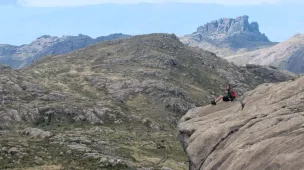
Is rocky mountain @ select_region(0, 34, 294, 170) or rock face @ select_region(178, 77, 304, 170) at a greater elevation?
rock face @ select_region(178, 77, 304, 170)

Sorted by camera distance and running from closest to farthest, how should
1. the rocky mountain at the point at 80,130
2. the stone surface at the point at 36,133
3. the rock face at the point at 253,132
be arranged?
the rock face at the point at 253,132 < the rocky mountain at the point at 80,130 < the stone surface at the point at 36,133

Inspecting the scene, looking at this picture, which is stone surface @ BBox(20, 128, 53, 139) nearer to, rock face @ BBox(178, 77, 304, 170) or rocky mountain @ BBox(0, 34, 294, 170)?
rocky mountain @ BBox(0, 34, 294, 170)

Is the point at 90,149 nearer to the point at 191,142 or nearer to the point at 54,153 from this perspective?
the point at 54,153

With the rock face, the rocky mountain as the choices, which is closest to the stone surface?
the rocky mountain

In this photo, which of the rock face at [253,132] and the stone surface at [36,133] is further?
the stone surface at [36,133]

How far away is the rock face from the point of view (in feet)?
110

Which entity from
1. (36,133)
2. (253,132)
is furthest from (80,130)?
(253,132)

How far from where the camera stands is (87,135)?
139000 millimetres

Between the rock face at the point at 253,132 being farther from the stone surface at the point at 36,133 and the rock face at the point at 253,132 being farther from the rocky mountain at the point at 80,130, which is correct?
the stone surface at the point at 36,133

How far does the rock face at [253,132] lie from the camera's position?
33.5m

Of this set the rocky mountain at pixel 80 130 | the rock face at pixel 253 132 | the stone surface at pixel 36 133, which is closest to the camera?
the rock face at pixel 253 132

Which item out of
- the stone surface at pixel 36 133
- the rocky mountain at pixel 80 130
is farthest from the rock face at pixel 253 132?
the stone surface at pixel 36 133

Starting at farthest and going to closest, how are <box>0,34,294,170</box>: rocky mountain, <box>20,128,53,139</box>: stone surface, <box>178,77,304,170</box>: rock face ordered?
<box>20,128,53,139</box>: stone surface → <box>0,34,294,170</box>: rocky mountain → <box>178,77,304,170</box>: rock face

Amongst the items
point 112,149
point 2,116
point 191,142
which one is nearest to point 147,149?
point 112,149
